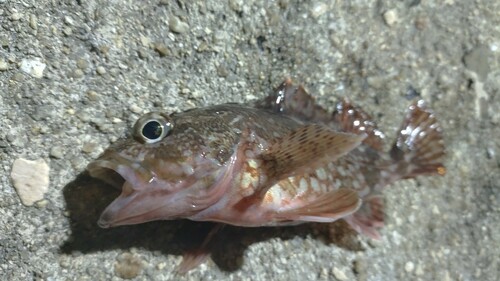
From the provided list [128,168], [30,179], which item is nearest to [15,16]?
[30,179]

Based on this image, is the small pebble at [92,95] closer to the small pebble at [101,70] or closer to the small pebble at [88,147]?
the small pebble at [101,70]

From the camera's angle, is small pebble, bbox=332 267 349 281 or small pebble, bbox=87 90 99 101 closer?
small pebble, bbox=87 90 99 101

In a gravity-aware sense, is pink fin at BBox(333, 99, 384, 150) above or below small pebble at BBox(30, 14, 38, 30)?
above

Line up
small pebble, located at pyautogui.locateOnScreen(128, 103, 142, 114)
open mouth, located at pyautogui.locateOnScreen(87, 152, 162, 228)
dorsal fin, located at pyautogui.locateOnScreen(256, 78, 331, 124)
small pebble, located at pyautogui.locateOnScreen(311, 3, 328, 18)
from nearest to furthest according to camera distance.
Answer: open mouth, located at pyautogui.locateOnScreen(87, 152, 162, 228) < small pebble, located at pyautogui.locateOnScreen(128, 103, 142, 114) < dorsal fin, located at pyautogui.locateOnScreen(256, 78, 331, 124) < small pebble, located at pyautogui.locateOnScreen(311, 3, 328, 18)

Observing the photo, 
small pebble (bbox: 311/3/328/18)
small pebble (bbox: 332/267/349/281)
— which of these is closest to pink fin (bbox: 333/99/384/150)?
small pebble (bbox: 311/3/328/18)

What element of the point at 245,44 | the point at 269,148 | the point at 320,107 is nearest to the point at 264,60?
the point at 245,44

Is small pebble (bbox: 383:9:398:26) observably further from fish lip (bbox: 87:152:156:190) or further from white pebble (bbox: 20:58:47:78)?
white pebble (bbox: 20:58:47:78)

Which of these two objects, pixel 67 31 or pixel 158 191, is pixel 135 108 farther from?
pixel 158 191

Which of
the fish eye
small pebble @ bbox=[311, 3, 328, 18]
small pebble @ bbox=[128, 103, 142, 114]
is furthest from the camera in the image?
small pebble @ bbox=[311, 3, 328, 18]
